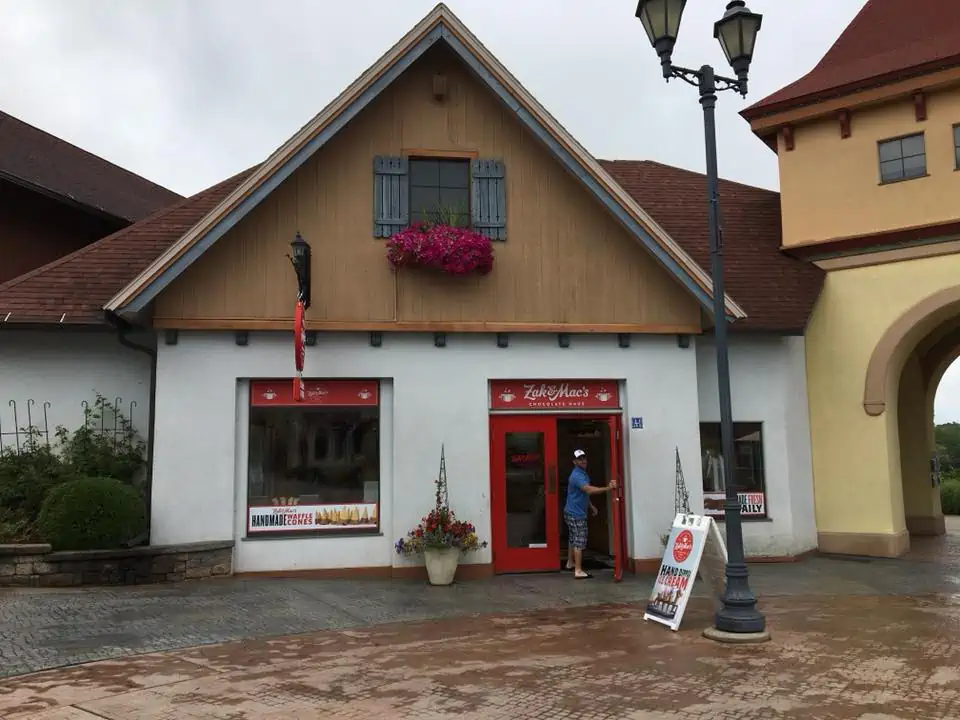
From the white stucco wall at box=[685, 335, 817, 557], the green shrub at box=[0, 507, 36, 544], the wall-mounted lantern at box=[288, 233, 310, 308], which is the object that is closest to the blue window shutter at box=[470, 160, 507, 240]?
the wall-mounted lantern at box=[288, 233, 310, 308]

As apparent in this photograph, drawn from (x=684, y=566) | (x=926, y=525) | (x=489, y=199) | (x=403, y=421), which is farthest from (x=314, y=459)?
(x=926, y=525)

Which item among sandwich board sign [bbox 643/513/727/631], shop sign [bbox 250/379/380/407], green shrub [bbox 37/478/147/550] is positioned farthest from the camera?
shop sign [bbox 250/379/380/407]

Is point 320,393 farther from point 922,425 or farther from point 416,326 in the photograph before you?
point 922,425

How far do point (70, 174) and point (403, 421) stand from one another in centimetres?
1132

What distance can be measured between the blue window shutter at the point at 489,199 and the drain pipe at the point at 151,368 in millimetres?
5032

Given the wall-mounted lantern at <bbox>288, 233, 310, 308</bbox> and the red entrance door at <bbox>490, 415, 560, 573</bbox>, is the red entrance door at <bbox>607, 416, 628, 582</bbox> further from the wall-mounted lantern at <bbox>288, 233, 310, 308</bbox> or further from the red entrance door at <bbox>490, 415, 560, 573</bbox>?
the wall-mounted lantern at <bbox>288, 233, 310, 308</bbox>

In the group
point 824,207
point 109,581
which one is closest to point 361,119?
point 109,581

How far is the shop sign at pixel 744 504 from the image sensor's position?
13242 mm

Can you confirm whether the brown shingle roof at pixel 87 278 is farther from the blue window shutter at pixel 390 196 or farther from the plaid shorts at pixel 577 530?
the plaid shorts at pixel 577 530

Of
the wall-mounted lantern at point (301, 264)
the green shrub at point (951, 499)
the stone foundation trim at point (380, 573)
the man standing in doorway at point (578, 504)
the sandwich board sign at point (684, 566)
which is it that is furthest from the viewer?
the green shrub at point (951, 499)

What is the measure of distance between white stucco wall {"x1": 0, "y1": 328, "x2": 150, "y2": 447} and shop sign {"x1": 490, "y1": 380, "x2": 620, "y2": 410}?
17.2 feet

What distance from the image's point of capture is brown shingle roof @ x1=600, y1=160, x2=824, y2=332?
13391 millimetres

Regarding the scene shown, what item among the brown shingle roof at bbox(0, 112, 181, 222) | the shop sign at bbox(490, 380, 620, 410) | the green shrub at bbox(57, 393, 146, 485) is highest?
the brown shingle roof at bbox(0, 112, 181, 222)

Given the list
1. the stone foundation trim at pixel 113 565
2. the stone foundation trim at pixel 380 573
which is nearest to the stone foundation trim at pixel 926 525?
the stone foundation trim at pixel 380 573
